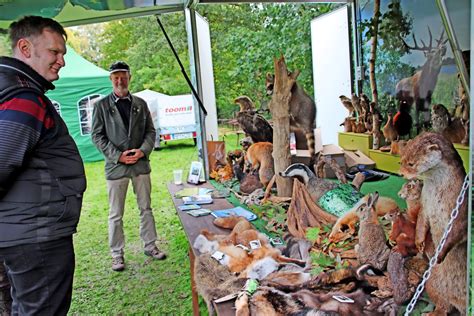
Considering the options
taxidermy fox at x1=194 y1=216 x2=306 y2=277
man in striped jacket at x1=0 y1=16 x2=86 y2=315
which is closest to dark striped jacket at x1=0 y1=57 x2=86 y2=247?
man in striped jacket at x1=0 y1=16 x2=86 y2=315

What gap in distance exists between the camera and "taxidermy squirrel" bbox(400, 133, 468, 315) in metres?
1.39

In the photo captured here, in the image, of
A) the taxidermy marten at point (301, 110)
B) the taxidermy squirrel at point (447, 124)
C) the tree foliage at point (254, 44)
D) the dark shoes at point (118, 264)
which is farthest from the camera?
the tree foliage at point (254, 44)

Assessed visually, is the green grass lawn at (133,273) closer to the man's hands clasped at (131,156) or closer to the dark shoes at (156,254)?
the dark shoes at (156,254)

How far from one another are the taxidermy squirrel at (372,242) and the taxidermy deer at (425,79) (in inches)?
93.0

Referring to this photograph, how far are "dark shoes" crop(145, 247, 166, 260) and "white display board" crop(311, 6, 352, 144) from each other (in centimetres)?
289

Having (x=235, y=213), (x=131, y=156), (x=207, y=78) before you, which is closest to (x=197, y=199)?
(x=235, y=213)

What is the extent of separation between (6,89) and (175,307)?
1.86m

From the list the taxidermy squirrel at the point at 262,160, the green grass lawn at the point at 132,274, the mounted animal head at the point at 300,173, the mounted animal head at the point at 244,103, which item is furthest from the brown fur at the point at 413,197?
the mounted animal head at the point at 244,103

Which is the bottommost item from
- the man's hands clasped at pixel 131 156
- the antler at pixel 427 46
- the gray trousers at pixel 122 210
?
the gray trousers at pixel 122 210

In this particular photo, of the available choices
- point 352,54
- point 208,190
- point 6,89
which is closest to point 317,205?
point 208,190

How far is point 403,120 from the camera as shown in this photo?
427 cm

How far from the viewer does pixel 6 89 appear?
1.40m

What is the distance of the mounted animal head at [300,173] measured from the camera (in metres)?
3.00

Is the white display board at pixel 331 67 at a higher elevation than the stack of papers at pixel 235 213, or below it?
higher
